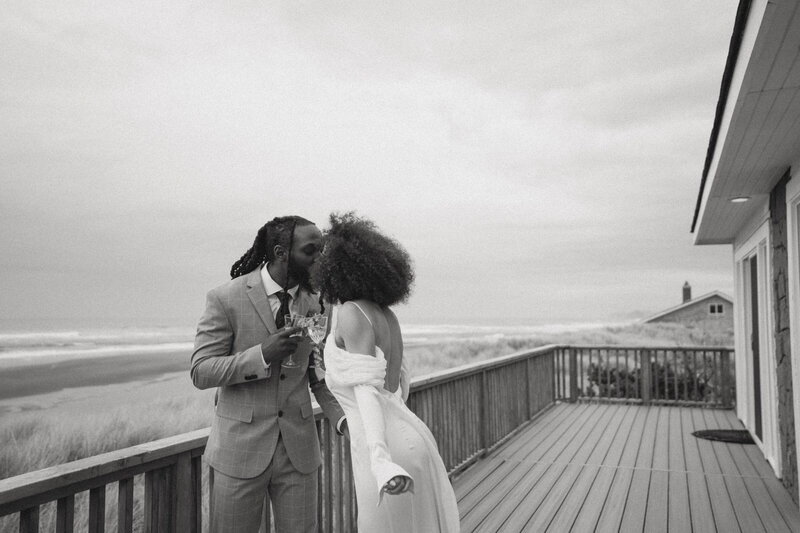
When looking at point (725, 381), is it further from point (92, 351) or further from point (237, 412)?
point (92, 351)

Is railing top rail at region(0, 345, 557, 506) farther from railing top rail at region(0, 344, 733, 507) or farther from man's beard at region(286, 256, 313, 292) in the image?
man's beard at region(286, 256, 313, 292)

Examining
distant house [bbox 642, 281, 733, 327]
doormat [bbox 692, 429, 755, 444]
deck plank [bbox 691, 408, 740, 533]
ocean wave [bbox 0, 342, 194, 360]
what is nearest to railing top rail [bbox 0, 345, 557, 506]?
deck plank [bbox 691, 408, 740, 533]

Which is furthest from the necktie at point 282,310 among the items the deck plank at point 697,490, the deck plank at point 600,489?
the deck plank at point 697,490

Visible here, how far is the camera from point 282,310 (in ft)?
6.12

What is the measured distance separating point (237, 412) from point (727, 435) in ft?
22.1

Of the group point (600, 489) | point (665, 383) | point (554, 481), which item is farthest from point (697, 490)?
point (665, 383)

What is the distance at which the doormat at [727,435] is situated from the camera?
6477mm

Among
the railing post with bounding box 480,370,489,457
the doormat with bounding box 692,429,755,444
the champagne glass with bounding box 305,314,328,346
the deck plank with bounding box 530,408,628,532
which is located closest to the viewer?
the champagne glass with bounding box 305,314,328,346

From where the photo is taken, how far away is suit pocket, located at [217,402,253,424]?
1763mm

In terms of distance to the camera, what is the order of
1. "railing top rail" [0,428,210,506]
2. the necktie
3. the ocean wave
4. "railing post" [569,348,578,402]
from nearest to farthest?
"railing top rail" [0,428,210,506] → the necktie → "railing post" [569,348,578,402] → the ocean wave

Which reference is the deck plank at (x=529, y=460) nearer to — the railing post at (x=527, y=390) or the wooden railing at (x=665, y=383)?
the railing post at (x=527, y=390)

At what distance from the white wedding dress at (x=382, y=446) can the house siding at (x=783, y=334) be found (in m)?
3.73

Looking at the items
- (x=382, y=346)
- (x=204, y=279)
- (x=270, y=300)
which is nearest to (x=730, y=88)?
(x=382, y=346)

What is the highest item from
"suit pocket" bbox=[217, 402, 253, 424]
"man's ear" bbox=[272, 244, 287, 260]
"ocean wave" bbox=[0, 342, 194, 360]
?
"man's ear" bbox=[272, 244, 287, 260]
